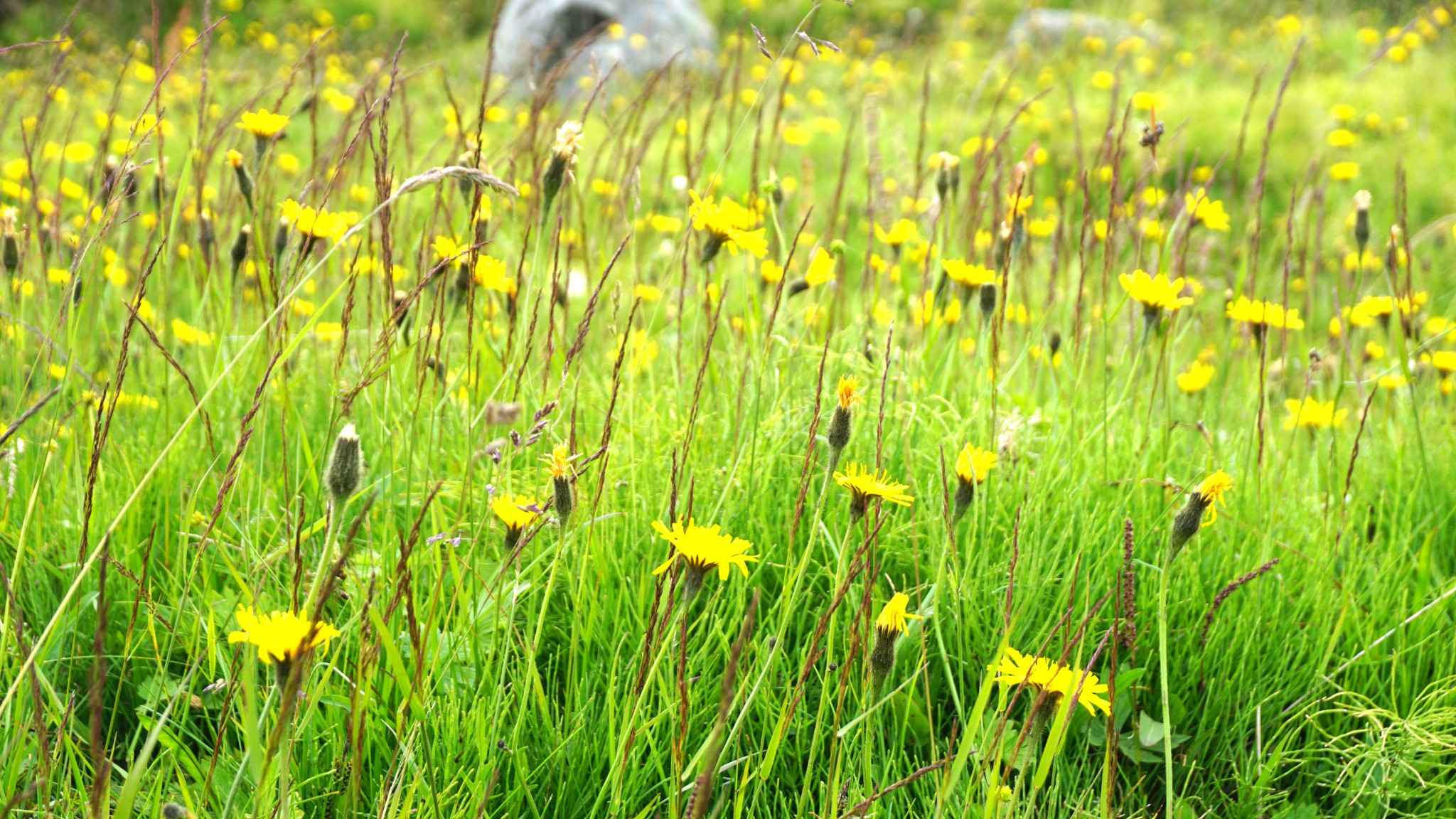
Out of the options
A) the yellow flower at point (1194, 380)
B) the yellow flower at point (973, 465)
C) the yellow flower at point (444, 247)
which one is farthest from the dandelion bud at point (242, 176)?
the yellow flower at point (1194, 380)

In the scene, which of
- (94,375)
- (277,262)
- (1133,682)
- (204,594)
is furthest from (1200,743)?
(94,375)

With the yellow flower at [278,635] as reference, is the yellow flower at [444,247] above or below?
above

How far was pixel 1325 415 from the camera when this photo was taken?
171 centimetres

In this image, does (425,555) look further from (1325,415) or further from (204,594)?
(1325,415)

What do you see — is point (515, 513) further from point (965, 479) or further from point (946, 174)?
point (946, 174)

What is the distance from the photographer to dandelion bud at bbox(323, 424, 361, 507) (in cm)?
78

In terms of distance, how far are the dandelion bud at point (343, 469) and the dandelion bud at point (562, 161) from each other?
43cm

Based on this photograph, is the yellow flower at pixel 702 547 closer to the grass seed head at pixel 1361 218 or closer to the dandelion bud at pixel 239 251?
the dandelion bud at pixel 239 251

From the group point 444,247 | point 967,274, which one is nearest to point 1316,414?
point 967,274

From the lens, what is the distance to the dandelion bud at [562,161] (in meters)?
1.14

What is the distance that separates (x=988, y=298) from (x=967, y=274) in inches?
4.8

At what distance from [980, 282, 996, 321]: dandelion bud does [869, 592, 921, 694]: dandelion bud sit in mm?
685

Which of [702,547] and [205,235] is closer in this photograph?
→ [702,547]

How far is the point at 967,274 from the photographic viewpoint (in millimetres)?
1587
